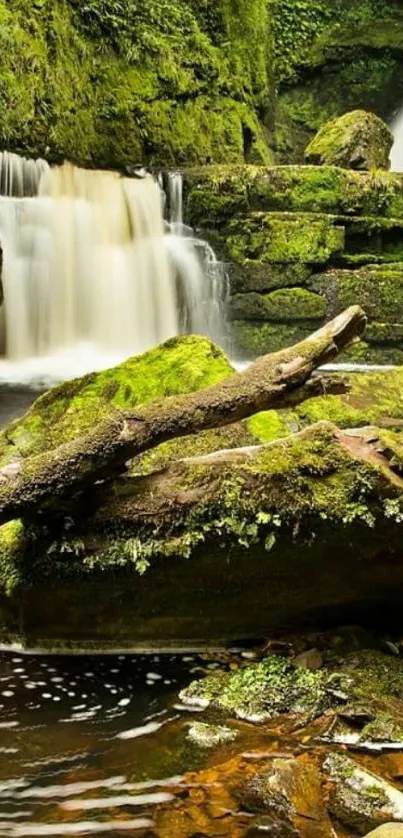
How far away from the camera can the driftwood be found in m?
3.11

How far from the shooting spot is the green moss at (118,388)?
15.3 feet

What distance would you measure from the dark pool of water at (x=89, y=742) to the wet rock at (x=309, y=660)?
467 mm

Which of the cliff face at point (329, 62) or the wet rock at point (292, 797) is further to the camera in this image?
the cliff face at point (329, 62)


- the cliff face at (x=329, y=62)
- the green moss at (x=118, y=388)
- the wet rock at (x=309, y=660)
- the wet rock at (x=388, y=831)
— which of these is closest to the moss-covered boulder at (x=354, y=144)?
the cliff face at (x=329, y=62)

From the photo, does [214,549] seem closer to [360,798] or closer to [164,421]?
[164,421]

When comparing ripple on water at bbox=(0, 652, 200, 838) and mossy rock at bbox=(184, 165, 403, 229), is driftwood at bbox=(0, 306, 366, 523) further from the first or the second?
mossy rock at bbox=(184, 165, 403, 229)

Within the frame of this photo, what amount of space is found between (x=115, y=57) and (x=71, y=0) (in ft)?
4.12

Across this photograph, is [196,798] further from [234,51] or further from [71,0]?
[234,51]

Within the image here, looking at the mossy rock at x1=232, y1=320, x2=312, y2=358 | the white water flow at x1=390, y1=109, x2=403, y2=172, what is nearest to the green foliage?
the white water flow at x1=390, y1=109, x2=403, y2=172

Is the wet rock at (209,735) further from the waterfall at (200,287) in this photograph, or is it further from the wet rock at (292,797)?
the waterfall at (200,287)

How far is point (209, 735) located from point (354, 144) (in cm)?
1421

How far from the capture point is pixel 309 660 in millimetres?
3395

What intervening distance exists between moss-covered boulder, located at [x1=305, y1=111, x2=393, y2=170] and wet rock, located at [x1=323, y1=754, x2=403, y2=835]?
45.7ft

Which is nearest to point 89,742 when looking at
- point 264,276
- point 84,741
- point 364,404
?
point 84,741
